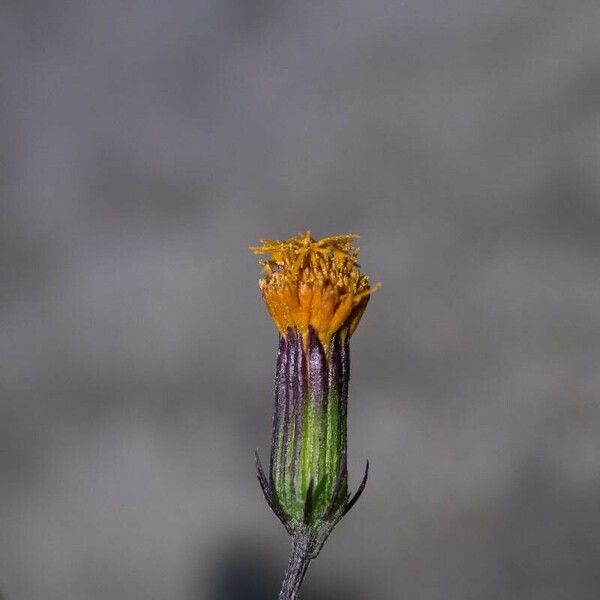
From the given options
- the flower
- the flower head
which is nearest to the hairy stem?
the flower

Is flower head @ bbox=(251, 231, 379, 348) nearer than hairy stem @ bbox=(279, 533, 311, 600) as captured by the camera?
No

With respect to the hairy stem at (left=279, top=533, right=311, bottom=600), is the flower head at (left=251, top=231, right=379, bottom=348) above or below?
above

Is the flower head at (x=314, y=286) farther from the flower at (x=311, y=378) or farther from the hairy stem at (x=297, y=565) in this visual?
the hairy stem at (x=297, y=565)

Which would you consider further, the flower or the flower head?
the flower head

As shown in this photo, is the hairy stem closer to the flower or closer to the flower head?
the flower

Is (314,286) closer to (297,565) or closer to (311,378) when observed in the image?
(311,378)

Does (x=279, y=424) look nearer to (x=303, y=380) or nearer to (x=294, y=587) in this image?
(x=303, y=380)
